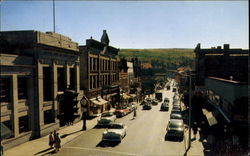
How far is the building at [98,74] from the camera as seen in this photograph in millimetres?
36469

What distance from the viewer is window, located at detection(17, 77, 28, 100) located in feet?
68.1

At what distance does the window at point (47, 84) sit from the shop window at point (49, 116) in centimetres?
151

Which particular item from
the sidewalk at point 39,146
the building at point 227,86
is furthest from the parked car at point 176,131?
the sidewalk at point 39,146

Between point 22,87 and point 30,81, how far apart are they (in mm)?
1011

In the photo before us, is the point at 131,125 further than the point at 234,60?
No

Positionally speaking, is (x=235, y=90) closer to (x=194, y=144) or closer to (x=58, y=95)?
(x=194, y=144)

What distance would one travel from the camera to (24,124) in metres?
21.6

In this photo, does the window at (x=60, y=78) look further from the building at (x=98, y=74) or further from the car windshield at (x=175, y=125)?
the car windshield at (x=175, y=125)

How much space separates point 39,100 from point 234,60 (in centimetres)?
3424

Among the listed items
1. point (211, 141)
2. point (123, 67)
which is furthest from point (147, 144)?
point (123, 67)

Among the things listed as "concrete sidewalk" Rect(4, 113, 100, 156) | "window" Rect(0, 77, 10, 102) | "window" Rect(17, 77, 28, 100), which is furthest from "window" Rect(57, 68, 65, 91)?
"window" Rect(0, 77, 10, 102)

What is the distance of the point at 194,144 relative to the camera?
20.1 metres

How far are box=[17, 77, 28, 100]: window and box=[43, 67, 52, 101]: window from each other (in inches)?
125

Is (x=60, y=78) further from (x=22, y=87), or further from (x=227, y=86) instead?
(x=227, y=86)
